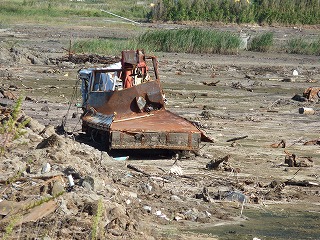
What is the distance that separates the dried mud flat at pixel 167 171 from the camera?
1023 centimetres

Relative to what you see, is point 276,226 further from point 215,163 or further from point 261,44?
point 261,44

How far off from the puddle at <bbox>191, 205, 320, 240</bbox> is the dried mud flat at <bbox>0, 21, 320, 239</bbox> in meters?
0.07

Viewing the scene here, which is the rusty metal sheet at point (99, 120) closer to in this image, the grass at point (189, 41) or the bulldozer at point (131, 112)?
the bulldozer at point (131, 112)

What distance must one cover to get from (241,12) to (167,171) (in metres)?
51.2

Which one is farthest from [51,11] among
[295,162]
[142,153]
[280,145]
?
[295,162]

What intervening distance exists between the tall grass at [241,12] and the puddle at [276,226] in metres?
52.4

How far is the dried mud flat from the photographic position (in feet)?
33.6

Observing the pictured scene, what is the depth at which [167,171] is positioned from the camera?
15984 millimetres

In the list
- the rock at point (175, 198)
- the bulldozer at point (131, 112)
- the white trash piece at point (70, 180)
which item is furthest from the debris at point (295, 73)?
the white trash piece at point (70, 180)

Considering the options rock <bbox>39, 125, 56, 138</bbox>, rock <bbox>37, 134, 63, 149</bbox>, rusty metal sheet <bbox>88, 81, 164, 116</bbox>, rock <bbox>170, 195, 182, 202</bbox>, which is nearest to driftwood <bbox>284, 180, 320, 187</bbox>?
rock <bbox>170, 195, 182, 202</bbox>

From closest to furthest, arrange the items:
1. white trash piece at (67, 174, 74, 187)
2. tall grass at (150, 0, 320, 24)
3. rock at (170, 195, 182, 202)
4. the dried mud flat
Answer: the dried mud flat
white trash piece at (67, 174, 74, 187)
rock at (170, 195, 182, 202)
tall grass at (150, 0, 320, 24)

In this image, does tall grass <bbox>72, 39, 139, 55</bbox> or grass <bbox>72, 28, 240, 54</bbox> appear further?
grass <bbox>72, 28, 240, 54</bbox>

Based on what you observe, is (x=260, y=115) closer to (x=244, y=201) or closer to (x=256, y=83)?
(x=256, y=83)

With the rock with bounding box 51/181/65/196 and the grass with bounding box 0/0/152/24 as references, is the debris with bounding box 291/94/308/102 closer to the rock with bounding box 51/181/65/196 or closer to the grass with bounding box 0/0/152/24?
the rock with bounding box 51/181/65/196
